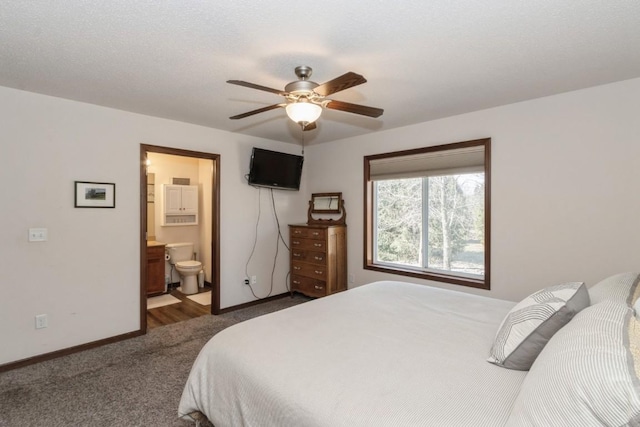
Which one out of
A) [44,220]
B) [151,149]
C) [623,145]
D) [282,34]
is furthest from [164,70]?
[623,145]

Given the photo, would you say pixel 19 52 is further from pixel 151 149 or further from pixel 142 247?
pixel 142 247

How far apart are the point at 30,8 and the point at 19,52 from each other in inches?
25.4

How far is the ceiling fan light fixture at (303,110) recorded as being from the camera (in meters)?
2.11

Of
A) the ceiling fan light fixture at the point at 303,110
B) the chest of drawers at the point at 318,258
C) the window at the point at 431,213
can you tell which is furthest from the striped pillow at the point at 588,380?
the chest of drawers at the point at 318,258

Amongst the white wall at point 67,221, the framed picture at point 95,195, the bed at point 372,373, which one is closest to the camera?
the bed at point 372,373

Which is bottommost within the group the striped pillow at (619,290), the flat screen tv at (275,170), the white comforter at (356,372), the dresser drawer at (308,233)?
the white comforter at (356,372)

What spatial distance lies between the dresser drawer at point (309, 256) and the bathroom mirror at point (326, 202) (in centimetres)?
70

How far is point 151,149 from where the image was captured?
11.4 feet

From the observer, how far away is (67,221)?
295 centimetres

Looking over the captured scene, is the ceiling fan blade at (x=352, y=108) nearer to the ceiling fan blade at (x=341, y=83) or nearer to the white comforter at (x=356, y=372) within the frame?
the ceiling fan blade at (x=341, y=83)

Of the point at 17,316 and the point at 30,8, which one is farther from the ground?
the point at 30,8

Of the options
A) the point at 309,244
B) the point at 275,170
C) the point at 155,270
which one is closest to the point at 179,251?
the point at 155,270

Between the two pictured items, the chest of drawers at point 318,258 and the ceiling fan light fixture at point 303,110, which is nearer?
the ceiling fan light fixture at point 303,110

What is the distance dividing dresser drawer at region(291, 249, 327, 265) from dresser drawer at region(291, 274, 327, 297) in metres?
0.26
